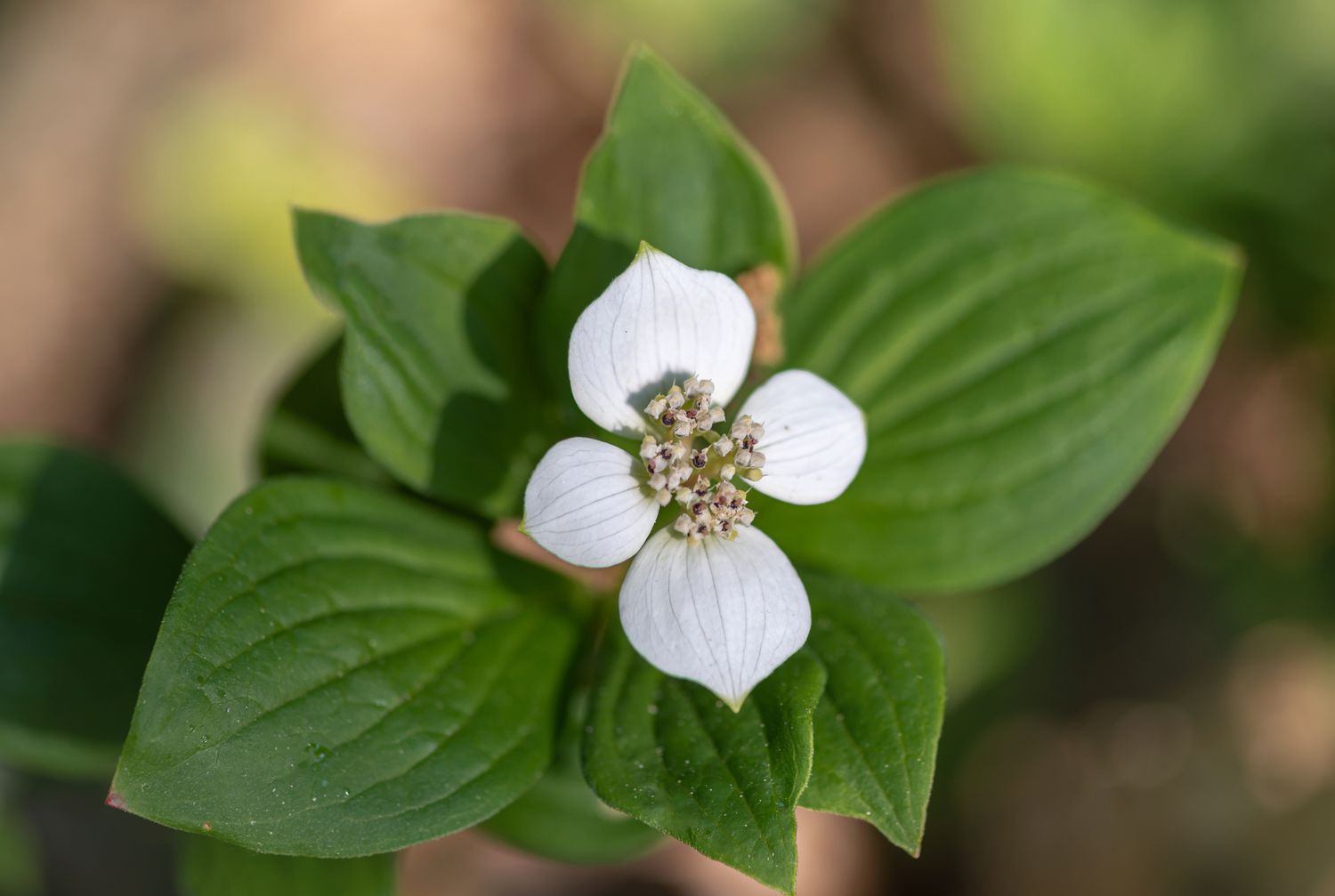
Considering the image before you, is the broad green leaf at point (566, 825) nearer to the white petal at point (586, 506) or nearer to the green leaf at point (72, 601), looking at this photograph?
the white petal at point (586, 506)

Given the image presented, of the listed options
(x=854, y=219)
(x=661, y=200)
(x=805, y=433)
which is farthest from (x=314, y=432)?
(x=854, y=219)

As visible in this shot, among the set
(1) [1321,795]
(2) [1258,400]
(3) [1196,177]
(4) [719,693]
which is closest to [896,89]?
(3) [1196,177]

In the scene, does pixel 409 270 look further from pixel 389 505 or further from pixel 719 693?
pixel 719 693

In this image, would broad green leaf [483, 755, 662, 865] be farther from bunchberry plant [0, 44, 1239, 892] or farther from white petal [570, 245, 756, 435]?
white petal [570, 245, 756, 435]

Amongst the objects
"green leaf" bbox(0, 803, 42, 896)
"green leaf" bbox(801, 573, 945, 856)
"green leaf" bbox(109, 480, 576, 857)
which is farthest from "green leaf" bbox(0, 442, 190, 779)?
"green leaf" bbox(801, 573, 945, 856)

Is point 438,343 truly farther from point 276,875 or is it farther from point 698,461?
point 276,875

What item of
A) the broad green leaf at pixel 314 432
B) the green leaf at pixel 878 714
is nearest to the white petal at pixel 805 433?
the green leaf at pixel 878 714
